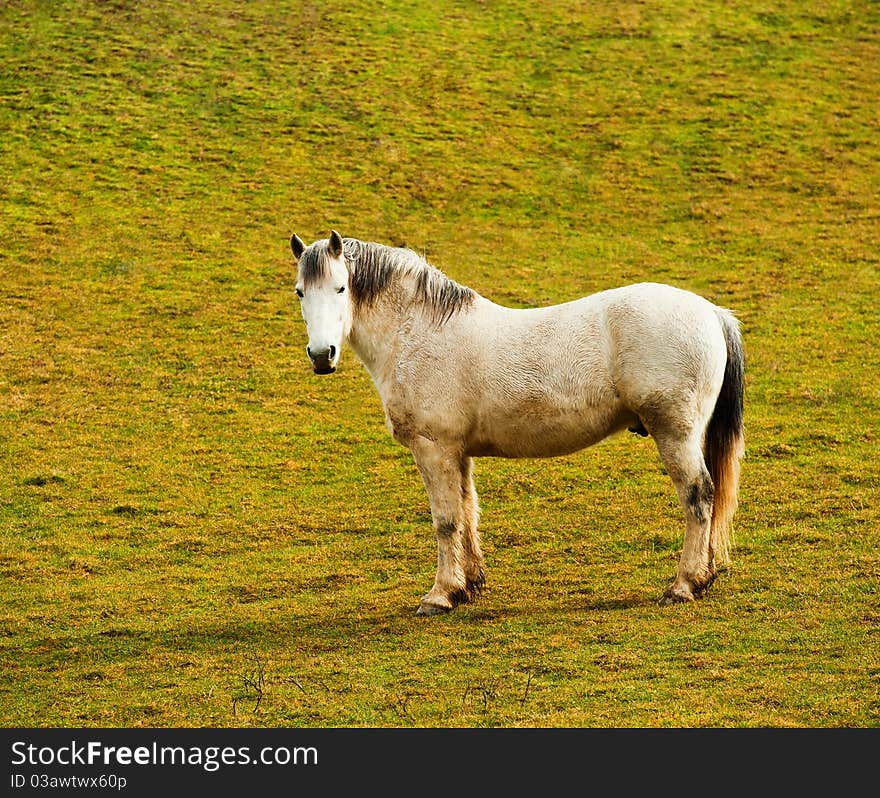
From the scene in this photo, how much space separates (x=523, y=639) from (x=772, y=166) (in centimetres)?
1626

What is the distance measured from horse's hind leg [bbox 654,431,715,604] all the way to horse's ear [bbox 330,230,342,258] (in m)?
2.47

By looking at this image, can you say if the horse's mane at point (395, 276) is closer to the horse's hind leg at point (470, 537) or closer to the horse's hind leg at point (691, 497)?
the horse's hind leg at point (470, 537)

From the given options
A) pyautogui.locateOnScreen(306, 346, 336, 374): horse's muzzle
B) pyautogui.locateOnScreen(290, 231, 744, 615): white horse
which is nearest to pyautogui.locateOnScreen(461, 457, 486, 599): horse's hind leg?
pyautogui.locateOnScreen(290, 231, 744, 615): white horse

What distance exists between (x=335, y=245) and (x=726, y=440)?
3.00 metres

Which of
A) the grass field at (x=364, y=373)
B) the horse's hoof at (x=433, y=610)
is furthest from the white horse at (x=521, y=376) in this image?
the grass field at (x=364, y=373)

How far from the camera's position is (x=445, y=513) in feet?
26.5

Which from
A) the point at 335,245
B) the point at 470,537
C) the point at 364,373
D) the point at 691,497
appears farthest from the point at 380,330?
the point at 364,373

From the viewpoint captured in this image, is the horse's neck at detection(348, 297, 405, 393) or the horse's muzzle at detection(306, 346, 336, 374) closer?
the horse's muzzle at detection(306, 346, 336, 374)

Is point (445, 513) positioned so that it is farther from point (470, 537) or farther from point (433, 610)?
point (433, 610)

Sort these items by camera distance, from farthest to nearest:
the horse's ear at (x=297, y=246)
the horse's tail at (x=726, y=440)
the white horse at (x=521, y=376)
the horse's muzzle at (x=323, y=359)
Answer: the horse's tail at (x=726, y=440)
the horse's ear at (x=297, y=246)
the white horse at (x=521, y=376)
the horse's muzzle at (x=323, y=359)

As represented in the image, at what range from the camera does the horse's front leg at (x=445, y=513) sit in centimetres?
807

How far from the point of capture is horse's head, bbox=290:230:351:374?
7.55m

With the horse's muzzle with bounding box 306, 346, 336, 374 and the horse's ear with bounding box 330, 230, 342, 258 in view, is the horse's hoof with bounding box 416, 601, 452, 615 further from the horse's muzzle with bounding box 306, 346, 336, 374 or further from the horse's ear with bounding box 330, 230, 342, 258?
the horse's ear with bounding box 330, 230, 342, 258

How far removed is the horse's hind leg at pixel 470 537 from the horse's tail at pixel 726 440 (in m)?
1.66
